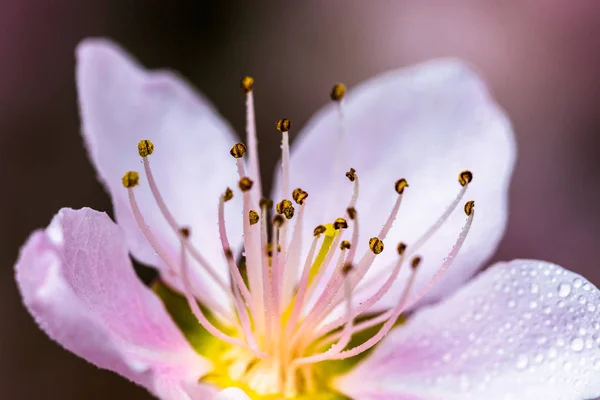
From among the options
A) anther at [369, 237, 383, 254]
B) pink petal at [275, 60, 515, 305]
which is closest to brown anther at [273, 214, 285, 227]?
anther at [369, 237, 383, 254]

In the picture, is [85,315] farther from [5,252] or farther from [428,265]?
[5,252]

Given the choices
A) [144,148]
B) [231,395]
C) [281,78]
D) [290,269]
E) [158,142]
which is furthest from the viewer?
[281,78]

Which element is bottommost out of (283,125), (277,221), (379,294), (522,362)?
(522,362)

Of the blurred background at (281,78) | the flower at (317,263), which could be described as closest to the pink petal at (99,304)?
the flower at (317,263)

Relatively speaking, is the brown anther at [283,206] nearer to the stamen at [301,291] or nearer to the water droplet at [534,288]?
the stamen at [301,291]

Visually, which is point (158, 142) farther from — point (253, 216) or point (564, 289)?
point (564, 289)

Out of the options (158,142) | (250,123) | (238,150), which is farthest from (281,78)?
(238,150)

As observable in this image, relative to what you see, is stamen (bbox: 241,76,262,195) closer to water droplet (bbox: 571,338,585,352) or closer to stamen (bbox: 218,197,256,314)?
stamen (bbox: 218,197,256,314)
